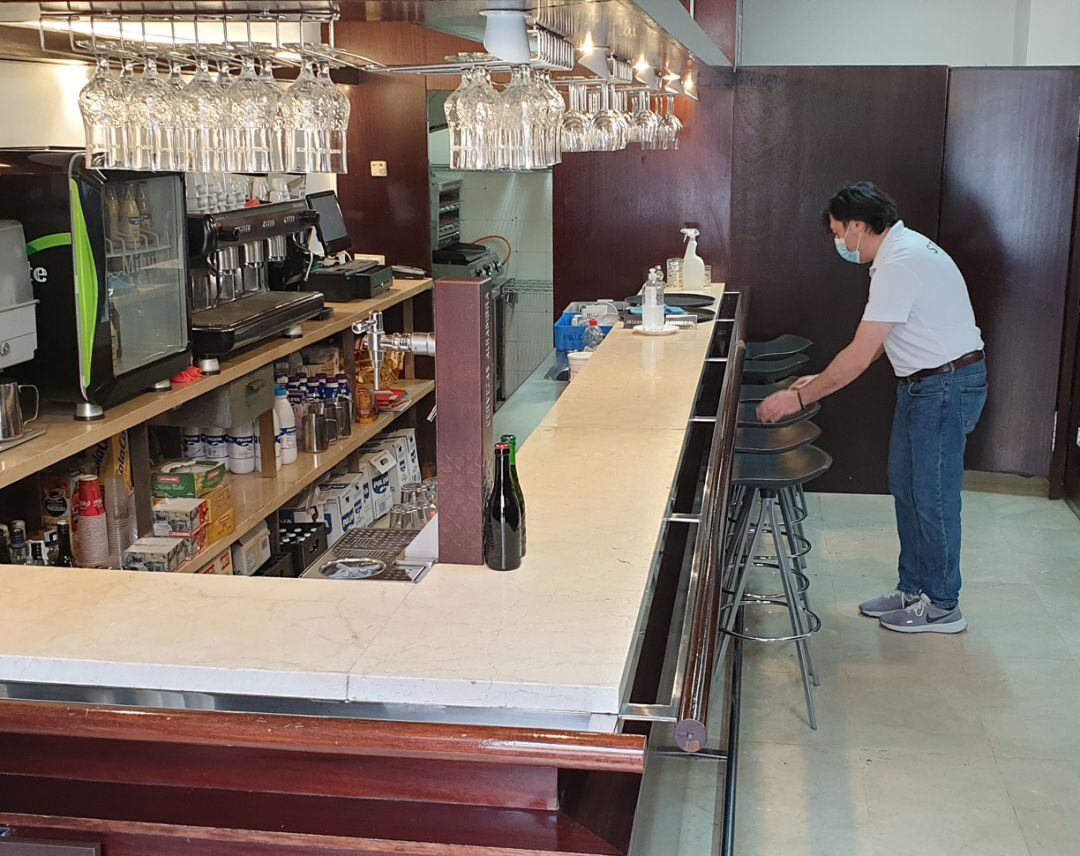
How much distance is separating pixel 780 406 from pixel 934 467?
630mm

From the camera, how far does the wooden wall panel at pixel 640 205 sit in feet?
21.0

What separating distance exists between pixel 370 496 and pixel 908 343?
2459mm

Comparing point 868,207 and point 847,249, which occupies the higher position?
point 868,207

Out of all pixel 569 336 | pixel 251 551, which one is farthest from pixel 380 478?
pixel 251 551

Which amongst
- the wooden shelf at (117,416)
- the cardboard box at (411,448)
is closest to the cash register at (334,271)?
the wooden shelf at (117,416)

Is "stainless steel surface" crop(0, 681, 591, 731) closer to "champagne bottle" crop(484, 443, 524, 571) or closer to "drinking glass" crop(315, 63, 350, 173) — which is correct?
"champagne bottle" crop(484, 443, 524, 571)

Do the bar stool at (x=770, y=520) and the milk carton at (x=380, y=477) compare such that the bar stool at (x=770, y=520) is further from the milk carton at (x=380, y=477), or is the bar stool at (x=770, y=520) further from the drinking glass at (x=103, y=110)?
the drinking glass at (x=103, y=110)

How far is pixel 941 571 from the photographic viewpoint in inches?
183

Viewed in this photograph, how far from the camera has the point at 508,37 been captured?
2.19 m

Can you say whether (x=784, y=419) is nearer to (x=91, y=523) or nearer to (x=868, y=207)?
(x=868, y=207)

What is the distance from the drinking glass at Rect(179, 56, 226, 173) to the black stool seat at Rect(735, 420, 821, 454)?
6.97ft

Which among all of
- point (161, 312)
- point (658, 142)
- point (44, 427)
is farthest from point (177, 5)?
point (658, 142)

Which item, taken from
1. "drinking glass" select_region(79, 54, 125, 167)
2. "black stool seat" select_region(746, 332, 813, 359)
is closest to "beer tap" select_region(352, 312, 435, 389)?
"drinking glass" select_region(79, 54, 125, 167)

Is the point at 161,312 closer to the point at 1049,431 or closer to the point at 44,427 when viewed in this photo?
the point at 44,427
